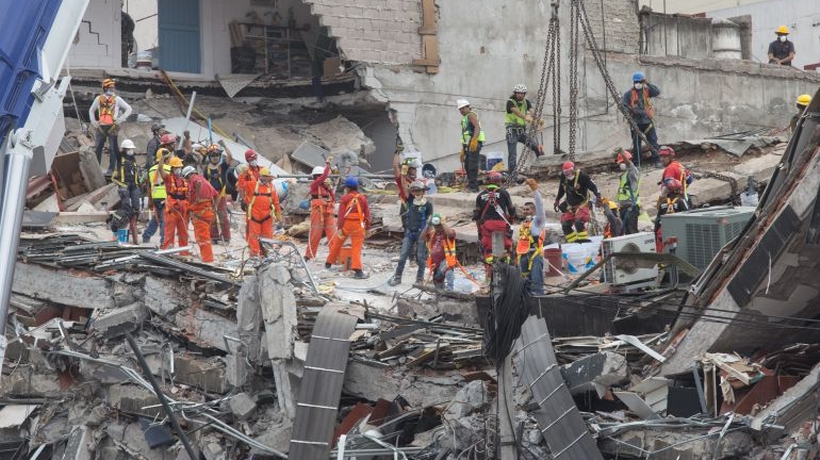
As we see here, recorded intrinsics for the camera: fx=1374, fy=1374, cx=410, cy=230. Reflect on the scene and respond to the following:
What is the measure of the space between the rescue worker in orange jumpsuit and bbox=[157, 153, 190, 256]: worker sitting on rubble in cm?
11

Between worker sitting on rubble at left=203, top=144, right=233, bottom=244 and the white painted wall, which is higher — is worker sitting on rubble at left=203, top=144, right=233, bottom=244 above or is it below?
below

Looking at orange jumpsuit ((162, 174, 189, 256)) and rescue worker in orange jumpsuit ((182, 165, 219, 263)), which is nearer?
rescue worker in orange jumpsuit ((182, 165, 219, 263))

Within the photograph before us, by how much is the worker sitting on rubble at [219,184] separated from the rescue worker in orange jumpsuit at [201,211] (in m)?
1.51

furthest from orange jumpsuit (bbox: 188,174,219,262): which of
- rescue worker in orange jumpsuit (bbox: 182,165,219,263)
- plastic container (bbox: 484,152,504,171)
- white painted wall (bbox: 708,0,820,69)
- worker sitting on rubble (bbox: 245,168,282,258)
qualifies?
white painted wall (bbox: 708,0,820,69)

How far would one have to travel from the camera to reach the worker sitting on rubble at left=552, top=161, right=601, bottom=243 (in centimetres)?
1848

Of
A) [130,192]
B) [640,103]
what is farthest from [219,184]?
[640,103]

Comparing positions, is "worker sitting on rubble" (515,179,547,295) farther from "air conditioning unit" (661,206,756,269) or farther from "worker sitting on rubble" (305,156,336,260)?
"worker sitting on rubble" (305,156,336,260)

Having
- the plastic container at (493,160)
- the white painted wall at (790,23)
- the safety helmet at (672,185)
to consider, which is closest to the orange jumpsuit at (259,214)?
the safety helmet at (672,185)

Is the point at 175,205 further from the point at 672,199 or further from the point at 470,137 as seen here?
the point at 672,199

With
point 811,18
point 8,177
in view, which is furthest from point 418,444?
point 811,18

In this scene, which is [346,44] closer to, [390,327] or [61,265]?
[61,265]

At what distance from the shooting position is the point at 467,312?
16.2 m

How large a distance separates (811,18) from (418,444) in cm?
2838

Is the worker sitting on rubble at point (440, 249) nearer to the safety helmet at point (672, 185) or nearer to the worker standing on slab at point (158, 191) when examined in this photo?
the safety helmet at point (672, 185)
